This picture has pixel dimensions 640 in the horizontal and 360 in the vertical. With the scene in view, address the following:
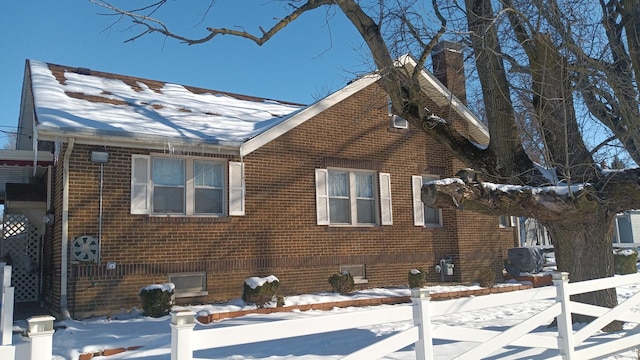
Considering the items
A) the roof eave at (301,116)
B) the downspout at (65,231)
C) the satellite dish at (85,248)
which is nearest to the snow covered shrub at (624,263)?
the roof eave at (301,116)

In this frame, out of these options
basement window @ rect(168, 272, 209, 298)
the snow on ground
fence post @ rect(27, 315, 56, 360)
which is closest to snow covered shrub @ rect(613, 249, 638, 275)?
the snow on ground

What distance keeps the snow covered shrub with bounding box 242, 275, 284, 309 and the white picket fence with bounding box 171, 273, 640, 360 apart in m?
5.95

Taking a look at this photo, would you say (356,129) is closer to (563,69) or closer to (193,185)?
(193,185)

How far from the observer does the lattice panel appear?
44.5 feet

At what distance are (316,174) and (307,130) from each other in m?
1.14

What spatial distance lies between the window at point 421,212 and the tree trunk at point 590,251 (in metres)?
6.88

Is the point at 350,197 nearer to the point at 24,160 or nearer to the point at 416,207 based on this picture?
the point at 416,207

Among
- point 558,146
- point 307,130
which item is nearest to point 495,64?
point 558,146

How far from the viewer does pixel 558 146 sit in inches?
333

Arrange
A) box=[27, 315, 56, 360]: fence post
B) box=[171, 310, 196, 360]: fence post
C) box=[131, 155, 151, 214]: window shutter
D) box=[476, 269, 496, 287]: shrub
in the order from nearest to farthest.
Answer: box=[27, 315, 56, 360]: fence post
box=[171, 310, 196, 360]: fence post
box=[131, 155, 151, 214]: window shutter
box=[476, 269, 496, 287]: shrub

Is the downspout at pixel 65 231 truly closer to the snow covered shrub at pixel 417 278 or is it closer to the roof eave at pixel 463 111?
the snow covered shrub at pixel 417 278

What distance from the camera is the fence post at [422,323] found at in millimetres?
4648

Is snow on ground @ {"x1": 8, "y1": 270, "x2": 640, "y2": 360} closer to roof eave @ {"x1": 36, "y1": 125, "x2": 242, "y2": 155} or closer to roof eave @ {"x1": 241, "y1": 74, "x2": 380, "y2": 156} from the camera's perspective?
roof eave @ {"x1": 36, "y1": 125, "x2": 242, "y2": 155}

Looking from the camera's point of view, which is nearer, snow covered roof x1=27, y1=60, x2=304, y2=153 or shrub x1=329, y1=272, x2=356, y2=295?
snow covered roof x1=27, y1=60, x2=304, y2=153
